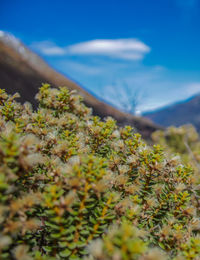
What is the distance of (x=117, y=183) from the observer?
1.47m

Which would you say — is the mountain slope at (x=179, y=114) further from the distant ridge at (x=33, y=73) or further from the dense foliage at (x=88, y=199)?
the dense foliage at (x=88, y=199)

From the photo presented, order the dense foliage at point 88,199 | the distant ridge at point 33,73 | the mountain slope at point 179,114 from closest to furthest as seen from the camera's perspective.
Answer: the dense foliage at point 88,199 → the distant ridge at point 33,73 → the mountain slope at point 179,114

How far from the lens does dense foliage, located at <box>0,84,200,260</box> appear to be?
99 centimetres

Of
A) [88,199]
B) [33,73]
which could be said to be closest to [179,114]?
[33,73]

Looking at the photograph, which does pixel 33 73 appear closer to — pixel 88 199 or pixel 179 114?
pixel 88 199

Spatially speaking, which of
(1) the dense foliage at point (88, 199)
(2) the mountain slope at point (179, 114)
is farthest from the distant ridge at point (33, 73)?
(2) the mountain slope at point (179, 114)

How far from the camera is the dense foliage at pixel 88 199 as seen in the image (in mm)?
993

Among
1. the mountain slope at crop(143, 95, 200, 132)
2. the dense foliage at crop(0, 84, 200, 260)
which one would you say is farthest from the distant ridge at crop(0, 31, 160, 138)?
the mountain slope at crop(143, 95, 200, 132)

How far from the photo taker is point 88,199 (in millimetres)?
1111

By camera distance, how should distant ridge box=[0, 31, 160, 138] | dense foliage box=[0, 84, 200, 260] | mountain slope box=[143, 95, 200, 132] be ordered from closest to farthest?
dense foliage box=[0, 84, 200, 260]
distant ridge box=[0, 31, 160, 138]
mountain slope box=[143, 95, 200, 132]

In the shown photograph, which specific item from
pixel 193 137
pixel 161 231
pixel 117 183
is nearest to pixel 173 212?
pixel 161 231

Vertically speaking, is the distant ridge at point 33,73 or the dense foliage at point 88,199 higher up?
the distant ridge at point 33,73

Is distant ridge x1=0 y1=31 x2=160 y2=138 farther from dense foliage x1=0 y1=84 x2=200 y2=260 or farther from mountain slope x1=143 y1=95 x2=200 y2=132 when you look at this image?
mountain slope x1=143 y1=95 x2=200 y2=132

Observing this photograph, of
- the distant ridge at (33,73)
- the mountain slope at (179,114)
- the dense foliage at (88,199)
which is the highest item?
the mountain slope at (179,114)
